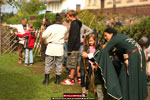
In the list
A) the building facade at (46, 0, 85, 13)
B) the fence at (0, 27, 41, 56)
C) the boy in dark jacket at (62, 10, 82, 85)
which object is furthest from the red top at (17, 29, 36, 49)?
the building facade at (46, 0, 85, 13)

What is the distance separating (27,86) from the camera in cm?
809

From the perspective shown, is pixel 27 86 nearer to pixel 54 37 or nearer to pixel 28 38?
pixel 54 37

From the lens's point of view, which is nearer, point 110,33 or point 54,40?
point 110,33

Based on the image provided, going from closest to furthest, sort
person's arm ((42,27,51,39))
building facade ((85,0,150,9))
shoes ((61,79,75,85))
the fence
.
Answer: person's arm ((42,27,51,39)) → shoes ((61,79,75,85)) → the fence → building facade ((85,0,150,9))

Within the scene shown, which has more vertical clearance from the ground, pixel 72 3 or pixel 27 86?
pixel 72 3

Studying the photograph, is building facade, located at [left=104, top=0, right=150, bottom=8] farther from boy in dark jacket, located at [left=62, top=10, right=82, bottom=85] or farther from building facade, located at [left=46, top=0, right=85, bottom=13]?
building facade, located at [left=46, top=0, right=85, bottom=13]

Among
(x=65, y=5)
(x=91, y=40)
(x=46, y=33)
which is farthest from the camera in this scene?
(x=65, y=5)

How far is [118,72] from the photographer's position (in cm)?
614

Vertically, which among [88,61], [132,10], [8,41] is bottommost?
[8,41]

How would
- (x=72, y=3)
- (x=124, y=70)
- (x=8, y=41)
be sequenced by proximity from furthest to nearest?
1. (x=72, y=3)
2. (x=8, y=41)
3. (x=124, y=70)

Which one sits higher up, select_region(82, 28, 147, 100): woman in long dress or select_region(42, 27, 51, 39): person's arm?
select_region(42, 27, 51, 39): person's arm

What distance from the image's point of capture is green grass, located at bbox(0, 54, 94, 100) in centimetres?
720

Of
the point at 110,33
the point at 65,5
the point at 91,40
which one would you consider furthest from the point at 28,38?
the point at 65,5

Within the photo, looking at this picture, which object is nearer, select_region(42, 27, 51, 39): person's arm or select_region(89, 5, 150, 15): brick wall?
select_region(42, 27, 51, 39): person's arm
